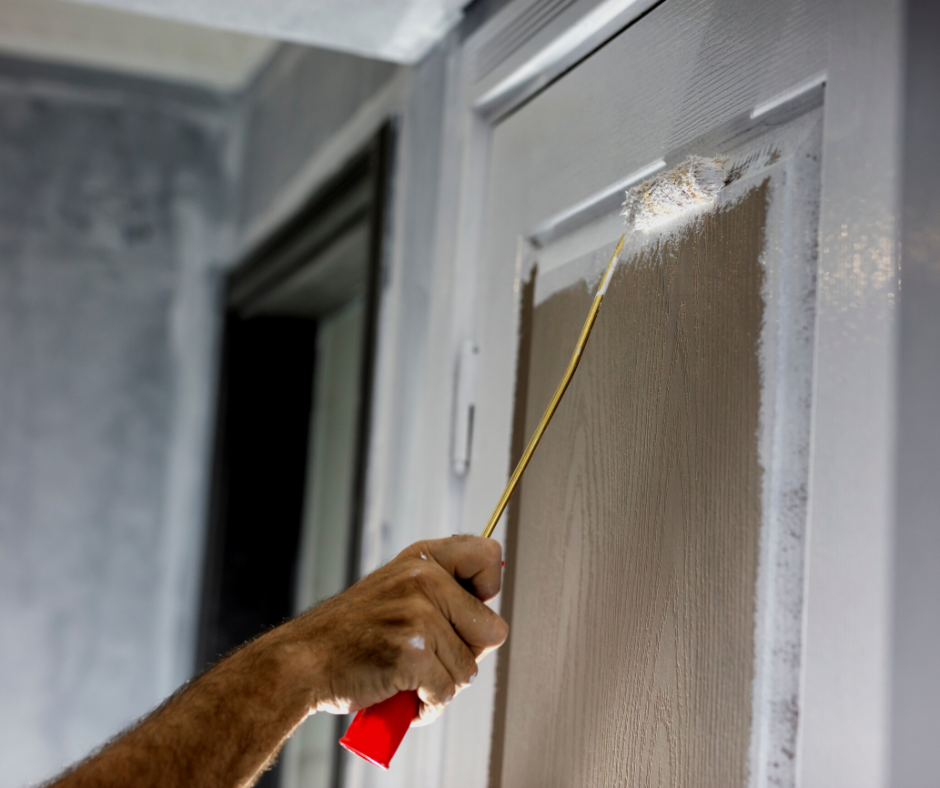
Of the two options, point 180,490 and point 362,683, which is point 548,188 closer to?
point 362,683

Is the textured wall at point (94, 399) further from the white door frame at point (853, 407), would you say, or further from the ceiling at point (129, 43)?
A: the white door frame at point (853, 407)

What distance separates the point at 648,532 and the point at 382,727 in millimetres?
219

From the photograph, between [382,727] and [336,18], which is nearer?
[382,727]

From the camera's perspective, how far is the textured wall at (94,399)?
188cm

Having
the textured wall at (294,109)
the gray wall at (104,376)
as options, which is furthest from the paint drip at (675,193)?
the gray wall at (104,376)

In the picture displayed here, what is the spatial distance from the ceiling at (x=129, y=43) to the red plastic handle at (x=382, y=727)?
1.66 m

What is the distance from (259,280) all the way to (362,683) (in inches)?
52.8

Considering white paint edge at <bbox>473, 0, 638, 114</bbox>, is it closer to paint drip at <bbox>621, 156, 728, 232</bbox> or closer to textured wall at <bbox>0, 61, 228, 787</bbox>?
paint drip at <bbox>621, 156, 728, 232</bbox>

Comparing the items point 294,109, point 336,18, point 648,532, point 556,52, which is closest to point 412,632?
point 648,532

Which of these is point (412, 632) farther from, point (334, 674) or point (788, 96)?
point (788, 96)

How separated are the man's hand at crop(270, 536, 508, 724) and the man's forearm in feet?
0.04

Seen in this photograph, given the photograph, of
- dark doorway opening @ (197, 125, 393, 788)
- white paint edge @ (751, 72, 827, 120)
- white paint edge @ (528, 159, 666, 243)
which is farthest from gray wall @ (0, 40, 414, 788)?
white paint edge @ (751, 72, 827, 120)

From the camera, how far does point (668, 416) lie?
577mm

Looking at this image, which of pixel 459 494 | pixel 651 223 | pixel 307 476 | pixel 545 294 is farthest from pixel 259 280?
pixel 651 223
